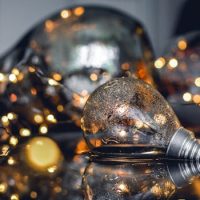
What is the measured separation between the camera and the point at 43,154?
2.30 ft

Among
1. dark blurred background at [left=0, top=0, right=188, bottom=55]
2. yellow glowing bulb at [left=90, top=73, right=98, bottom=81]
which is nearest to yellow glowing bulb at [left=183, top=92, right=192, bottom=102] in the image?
yellow glowing bulb at [left=90, top=73, right=98, bottom=81]

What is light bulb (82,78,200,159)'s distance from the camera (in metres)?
0.63

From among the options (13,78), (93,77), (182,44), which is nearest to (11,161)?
(13,78)

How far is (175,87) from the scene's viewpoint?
1165 millimetres

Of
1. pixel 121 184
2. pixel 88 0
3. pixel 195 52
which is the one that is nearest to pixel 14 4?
pixel 88 0

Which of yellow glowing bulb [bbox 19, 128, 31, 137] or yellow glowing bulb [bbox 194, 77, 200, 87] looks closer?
yellow glowing bulb [bbox 19, 128, 31, 137]

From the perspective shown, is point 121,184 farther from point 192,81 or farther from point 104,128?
point 192,81

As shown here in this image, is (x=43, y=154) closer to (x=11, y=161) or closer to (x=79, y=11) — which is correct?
(x=11, y=161)

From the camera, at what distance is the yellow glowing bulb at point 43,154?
62 cm

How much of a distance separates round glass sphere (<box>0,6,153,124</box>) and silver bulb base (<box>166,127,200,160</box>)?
14.8 inches

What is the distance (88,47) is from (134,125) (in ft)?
1.42

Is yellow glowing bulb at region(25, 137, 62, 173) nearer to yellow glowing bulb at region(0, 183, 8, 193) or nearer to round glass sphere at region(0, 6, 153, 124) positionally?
yellow glowing bulb at region(0, 183, 8, 193)

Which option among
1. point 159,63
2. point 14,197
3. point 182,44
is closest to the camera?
point 14,197

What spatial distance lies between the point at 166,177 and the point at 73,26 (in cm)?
57
